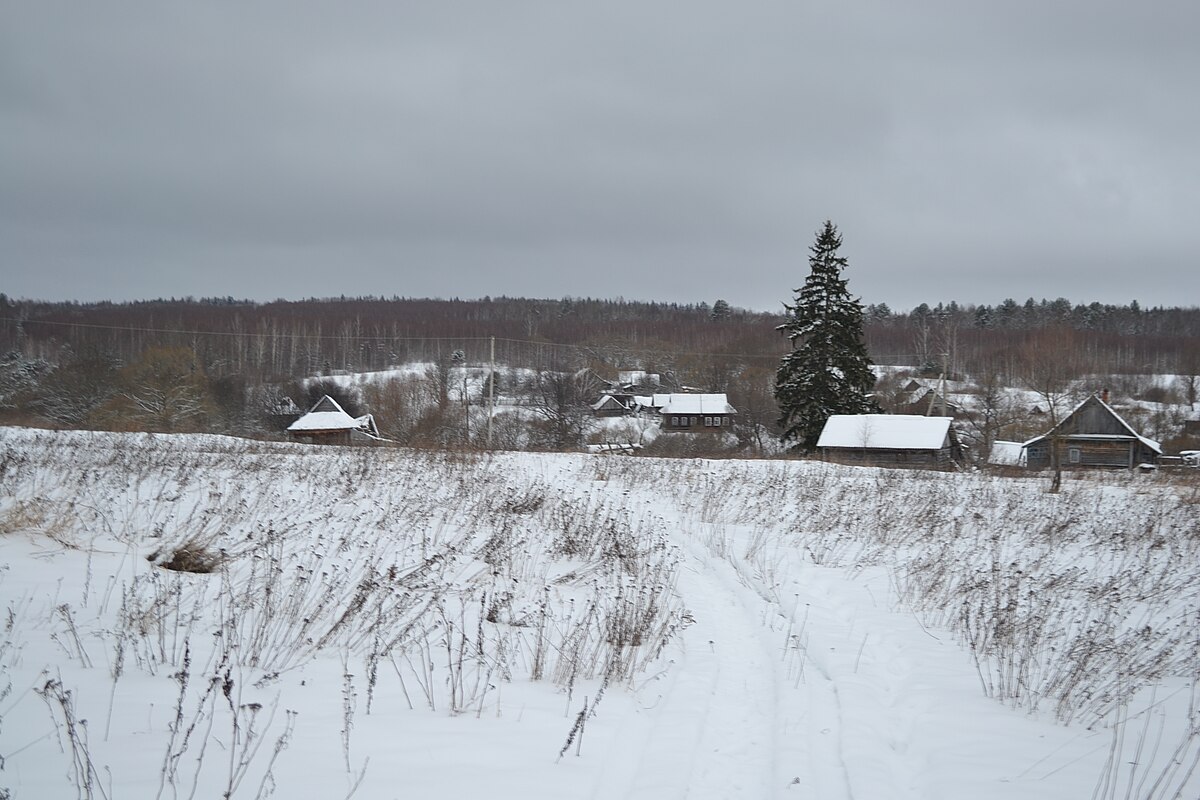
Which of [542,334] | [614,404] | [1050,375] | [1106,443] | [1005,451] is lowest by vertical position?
[1005,451]

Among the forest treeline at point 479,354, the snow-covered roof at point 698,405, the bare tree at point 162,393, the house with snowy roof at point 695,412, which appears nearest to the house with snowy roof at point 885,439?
the forest treeline at point 479,354

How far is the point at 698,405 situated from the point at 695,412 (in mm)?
1073

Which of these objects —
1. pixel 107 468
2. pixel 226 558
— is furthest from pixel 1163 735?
pixel 107 468

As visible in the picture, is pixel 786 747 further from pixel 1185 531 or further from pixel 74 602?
pixel 1185 531

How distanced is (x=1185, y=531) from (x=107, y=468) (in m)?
18.2

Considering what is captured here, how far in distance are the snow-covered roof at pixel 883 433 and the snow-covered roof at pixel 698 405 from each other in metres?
32.2

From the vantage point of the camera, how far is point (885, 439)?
34500mm

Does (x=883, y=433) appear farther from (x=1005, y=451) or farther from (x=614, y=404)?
(x=614, y=404)

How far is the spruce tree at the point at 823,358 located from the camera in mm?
38156

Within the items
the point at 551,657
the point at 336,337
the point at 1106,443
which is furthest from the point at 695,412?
the point at 551,657

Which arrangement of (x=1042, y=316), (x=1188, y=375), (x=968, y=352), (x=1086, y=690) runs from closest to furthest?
1. (x=1086, y=690)
2. (x=1188, y=375)
3. (x=968, y=352)
4. (x=1042, y=316)

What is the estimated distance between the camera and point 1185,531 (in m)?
11.2

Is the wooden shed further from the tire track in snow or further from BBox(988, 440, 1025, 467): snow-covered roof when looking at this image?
the tire track in snow

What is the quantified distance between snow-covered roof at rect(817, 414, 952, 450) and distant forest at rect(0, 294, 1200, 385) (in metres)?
34.8
